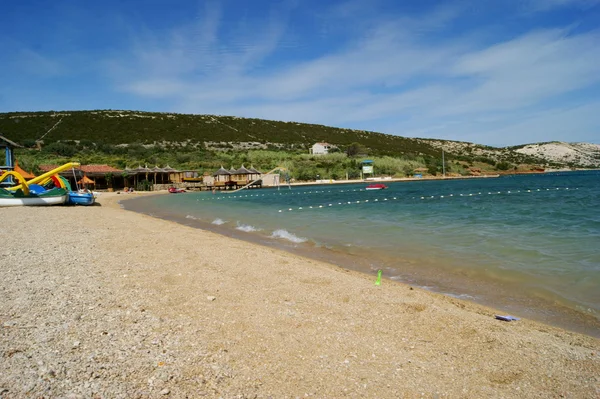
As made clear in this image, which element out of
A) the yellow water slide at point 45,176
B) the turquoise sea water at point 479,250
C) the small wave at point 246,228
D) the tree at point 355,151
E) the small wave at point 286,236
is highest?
the tree at point 355,151

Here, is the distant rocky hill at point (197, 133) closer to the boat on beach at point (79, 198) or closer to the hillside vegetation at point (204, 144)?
the hillside vegetation at point (204, 144)

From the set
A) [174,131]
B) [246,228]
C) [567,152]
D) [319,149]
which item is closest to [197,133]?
[174,131]

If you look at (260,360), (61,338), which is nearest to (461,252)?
(260,360)

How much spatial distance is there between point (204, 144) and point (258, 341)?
2449 inches

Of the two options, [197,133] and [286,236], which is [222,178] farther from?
[286,236]

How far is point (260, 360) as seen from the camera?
2.91 metres

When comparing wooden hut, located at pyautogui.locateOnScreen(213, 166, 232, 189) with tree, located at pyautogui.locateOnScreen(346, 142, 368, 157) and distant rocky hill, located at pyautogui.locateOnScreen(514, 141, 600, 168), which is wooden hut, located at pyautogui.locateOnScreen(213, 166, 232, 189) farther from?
distant rocky hill, located at pyautogui.locateOnScreen(514, 141, 600, 168)

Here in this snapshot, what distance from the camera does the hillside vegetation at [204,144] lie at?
51281mm

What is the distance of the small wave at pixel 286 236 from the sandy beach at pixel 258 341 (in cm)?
452

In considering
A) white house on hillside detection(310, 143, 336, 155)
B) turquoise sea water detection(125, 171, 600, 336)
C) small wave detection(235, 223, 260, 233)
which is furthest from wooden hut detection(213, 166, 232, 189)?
small wave detection(235, 223, 260, 233)

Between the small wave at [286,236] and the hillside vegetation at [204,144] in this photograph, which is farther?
the hillside vegetation at [204,144]

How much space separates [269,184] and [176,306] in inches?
1818

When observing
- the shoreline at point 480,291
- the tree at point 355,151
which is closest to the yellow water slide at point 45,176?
the shoreline at point 480,291

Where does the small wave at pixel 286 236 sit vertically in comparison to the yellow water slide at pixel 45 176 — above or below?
below
